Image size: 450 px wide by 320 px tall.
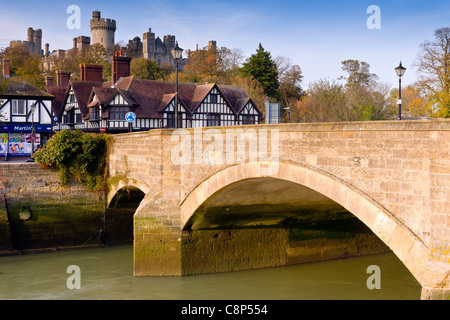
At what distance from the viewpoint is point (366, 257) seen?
18.0 metres

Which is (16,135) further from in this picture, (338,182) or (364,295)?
(338,182)

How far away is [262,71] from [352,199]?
41.4 meters

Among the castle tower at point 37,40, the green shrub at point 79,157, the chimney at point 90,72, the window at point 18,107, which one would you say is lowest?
the green shrub at point 79,157

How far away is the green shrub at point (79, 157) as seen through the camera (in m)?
19.8

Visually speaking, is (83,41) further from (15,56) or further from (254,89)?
(254,89)

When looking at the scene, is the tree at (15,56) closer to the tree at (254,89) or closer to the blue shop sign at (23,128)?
the tree at (254,89)

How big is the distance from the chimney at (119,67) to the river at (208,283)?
24092 millimetres

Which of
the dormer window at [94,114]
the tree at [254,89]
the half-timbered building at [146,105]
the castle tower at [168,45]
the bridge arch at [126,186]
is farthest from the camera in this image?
the castle tower at [168,45]

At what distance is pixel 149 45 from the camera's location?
9412 cm

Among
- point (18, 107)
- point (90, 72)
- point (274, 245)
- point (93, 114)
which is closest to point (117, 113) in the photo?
point (93, 114)

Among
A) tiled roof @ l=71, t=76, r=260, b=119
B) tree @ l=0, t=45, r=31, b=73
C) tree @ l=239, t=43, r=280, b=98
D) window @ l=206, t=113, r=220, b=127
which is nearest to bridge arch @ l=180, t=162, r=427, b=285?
tiled roof @ l=71, t=76, r=260, b=119

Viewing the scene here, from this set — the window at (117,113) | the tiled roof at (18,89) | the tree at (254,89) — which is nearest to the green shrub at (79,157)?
the tiled roof at (18,89)

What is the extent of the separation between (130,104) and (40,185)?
15.9 metres

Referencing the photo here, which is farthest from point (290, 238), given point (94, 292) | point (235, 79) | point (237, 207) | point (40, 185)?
→ point (235, 79)
